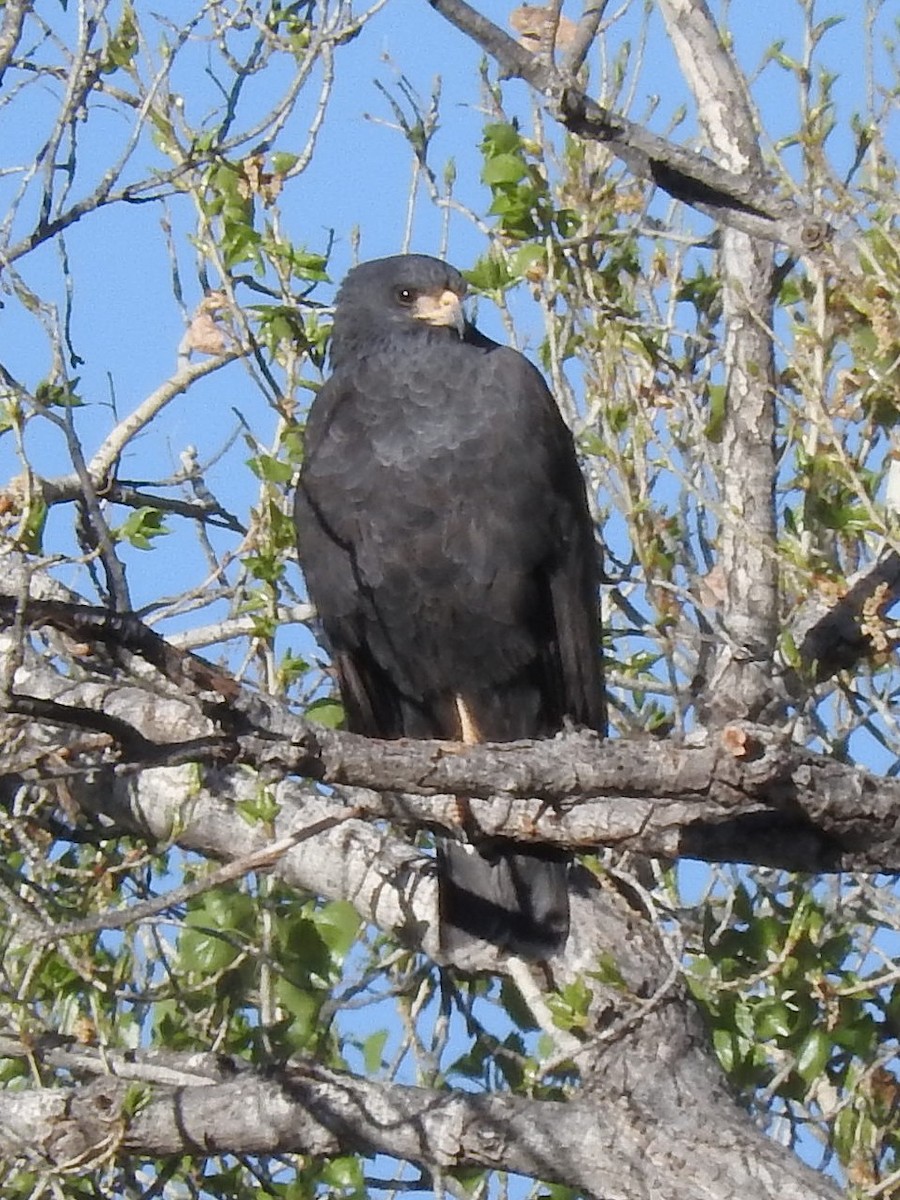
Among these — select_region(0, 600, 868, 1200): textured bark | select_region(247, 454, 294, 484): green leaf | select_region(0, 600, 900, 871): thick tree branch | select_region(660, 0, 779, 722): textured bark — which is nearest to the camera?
select_region(0, 600, 900, 871): thick tree branch

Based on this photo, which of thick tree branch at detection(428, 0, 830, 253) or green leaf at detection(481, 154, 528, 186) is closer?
thick tree branch at detection(428, 0, 830, 253)

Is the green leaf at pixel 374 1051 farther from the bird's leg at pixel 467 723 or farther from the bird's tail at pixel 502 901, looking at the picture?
the bird's leg at pixel 467 723

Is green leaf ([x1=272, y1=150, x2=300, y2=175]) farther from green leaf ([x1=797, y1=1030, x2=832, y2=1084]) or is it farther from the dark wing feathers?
green leaf ([x1=797, y1=1030, x2=832, y2=1084])

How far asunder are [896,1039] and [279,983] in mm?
1481

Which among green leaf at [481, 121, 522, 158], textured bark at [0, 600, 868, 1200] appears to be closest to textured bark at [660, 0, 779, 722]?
green leaf at [481, 121, 522, 158]

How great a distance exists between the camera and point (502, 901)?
488 centimetres

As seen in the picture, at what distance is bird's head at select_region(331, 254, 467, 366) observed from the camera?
491 centimetres

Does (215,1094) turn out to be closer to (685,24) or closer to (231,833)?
(231,833)

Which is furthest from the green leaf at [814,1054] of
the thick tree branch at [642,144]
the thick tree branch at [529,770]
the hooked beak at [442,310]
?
the hooked beak at [442,310]

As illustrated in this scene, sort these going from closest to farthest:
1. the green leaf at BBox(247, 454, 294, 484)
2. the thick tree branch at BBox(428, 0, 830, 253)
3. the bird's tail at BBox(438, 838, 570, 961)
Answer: the thick tree branch at BBox(428, 0, 830, 253) < the green leaf at BBox(247, 454, 294, 484) < the bird's tail at BBox(438, 838, 570, 961)

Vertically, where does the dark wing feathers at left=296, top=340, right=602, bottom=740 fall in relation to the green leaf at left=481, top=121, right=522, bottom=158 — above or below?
below

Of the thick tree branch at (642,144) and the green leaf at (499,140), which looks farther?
the green leaf at (499,140)

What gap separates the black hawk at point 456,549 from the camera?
178 inches

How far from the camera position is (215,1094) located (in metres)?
4.08
